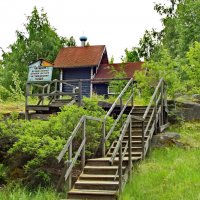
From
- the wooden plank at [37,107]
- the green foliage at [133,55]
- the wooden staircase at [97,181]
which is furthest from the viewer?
the green foliage at [133,55]

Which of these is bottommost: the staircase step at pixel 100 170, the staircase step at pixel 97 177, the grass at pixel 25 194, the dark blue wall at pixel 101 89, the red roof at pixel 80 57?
the grass at pixel 25 194

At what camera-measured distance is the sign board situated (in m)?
15.8

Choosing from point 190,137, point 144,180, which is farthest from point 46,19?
point 144,180

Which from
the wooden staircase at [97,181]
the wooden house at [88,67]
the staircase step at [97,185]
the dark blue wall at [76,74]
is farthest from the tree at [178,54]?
the staircase step at [97,185]

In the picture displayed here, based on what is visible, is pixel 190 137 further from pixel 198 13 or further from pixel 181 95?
pixel 198 13

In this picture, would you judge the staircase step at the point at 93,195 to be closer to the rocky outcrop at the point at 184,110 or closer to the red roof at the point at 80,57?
the rocky outcrop at the point at 184,110

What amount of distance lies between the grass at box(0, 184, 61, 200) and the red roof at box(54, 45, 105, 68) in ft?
81.4

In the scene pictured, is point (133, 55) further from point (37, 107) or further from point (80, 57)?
point (37, 107)

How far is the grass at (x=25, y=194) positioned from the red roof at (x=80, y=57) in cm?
2480

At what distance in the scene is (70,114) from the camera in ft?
33.6

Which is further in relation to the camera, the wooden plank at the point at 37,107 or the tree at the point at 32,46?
the tree at the point at 32,46

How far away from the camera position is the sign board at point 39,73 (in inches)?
621

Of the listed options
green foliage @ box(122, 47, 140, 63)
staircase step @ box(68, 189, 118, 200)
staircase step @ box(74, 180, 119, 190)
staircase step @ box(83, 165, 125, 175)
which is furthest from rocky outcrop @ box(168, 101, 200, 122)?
green foliage @ box(122, 47, 140, 63)

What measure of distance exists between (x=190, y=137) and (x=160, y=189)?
4658 mm
